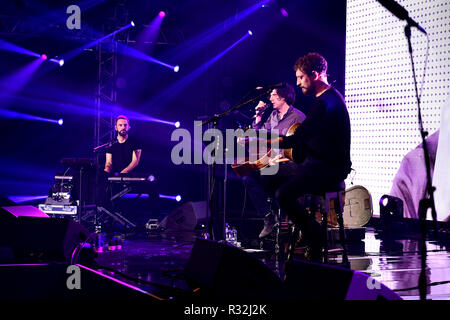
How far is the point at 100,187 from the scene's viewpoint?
7.99 m

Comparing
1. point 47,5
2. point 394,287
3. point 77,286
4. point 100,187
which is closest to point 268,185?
point 394,287

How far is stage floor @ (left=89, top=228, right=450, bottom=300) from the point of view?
3.37 meters

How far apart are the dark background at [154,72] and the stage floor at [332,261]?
2.86 meters

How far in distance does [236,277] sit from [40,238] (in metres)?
1.82

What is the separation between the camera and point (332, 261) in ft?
15.1

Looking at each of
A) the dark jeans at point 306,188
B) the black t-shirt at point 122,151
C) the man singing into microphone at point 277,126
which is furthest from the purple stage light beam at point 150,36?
the dark jeans at point 306,188

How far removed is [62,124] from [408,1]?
727 cm

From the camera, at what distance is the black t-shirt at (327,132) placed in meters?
3.92

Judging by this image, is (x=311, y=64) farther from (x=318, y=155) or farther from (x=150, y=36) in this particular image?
(x=150, y=36)

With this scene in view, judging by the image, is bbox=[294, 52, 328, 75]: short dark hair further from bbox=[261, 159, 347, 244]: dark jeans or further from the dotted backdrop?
the dotted backdrop

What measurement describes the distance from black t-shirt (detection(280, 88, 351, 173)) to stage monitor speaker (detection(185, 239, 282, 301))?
160cm

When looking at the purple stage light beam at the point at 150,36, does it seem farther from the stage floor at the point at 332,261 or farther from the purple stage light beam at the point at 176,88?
the stage floor at the point at 332,261

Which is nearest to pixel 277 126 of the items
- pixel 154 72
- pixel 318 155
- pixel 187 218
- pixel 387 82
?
pixel 318 155

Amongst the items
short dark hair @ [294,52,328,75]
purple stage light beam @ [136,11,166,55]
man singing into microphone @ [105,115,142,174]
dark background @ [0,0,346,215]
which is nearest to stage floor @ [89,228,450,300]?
short dark hair @ [294,52,328,75]
